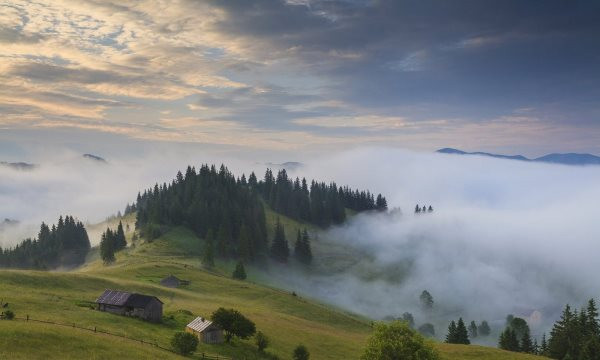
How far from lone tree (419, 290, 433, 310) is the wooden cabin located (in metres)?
144

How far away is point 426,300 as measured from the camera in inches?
7746

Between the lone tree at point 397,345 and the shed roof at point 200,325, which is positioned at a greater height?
the lone tree at point 397,345

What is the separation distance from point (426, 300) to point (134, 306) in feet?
488

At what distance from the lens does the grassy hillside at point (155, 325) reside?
50.7 metres

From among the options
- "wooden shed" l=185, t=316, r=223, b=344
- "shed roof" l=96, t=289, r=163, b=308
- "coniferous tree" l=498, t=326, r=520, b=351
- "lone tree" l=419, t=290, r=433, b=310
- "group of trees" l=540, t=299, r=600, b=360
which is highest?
"shed roof" l=96, t=289, r=163, b=308

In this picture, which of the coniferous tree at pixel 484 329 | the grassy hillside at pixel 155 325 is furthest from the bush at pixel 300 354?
the coniferous tree at pixel 484 329

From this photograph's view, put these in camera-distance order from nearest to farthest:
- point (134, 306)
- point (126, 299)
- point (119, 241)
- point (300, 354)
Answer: point (300, 354), point (134, 306), point (126, 299), point (119, 241)

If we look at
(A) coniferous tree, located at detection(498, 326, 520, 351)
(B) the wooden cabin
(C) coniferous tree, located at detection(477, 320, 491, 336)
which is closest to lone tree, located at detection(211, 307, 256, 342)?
(B) the wooden cabin

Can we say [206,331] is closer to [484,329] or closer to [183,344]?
[183,344]

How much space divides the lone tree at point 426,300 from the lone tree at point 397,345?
146675 millimetres

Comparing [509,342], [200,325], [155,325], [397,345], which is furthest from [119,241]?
[397,345]

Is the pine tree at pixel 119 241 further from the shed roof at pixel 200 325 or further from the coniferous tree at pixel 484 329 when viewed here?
the coniferous tree at pixel 484 329

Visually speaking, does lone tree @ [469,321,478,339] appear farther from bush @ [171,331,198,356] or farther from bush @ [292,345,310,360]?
bush @ [171,331,198,356]

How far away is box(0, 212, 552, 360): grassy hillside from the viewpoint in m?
50.7
